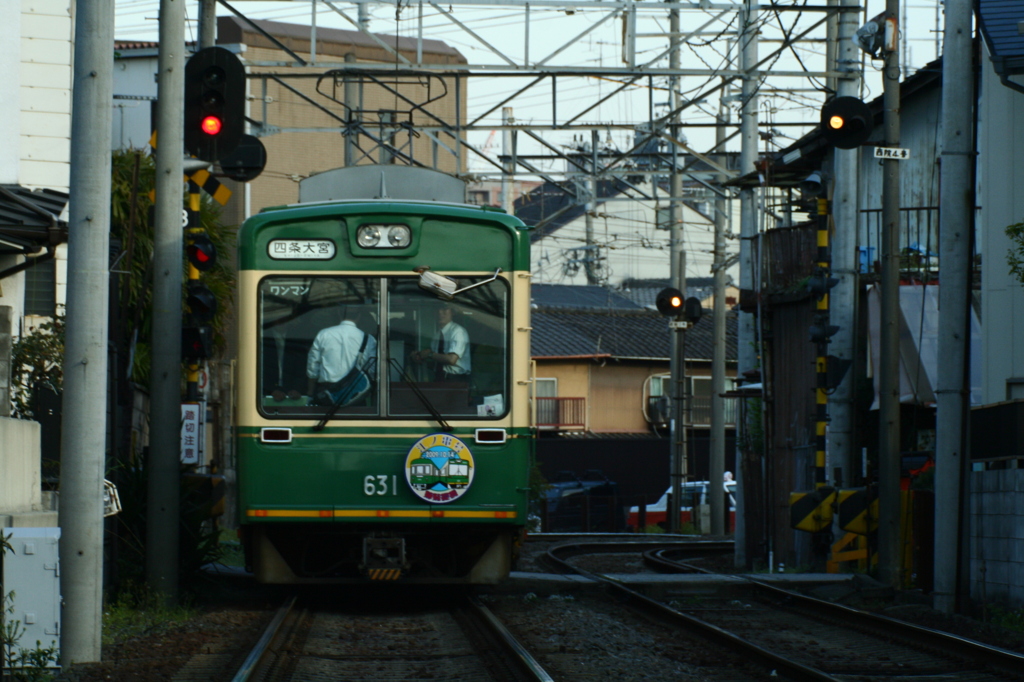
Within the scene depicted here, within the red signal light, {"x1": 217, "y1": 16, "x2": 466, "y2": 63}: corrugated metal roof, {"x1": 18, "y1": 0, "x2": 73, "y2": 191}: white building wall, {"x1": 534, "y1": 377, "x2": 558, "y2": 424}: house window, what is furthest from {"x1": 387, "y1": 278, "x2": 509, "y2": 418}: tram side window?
{"x1": 534, "y1": 377, "x2": 558, "y2": 424}: house window

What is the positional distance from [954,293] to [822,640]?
3.54 metres

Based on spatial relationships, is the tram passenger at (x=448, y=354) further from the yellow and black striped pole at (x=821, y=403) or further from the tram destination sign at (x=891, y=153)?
the yellow and black striped pole at (x=821, y=403)

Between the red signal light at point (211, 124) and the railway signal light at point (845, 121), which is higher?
the railway signal light at point (845, 121)

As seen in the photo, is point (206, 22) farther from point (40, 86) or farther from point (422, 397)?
point (422, 397)

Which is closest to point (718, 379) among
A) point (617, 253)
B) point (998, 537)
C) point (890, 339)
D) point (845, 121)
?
point (890, 339)

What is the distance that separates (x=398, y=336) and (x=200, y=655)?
286 cm

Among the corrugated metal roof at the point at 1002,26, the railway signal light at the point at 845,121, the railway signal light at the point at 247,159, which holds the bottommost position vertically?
the railway signal light at the point at 247,159

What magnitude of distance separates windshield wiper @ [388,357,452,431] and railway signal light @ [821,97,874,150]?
4.69m

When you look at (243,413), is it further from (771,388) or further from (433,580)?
(771,388)

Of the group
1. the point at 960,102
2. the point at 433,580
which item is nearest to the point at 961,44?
the point at 960,102

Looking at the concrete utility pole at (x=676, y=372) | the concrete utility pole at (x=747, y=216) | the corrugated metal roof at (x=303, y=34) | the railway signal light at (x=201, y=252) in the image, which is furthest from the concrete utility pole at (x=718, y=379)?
the railway signal light at (x=201, y=252)

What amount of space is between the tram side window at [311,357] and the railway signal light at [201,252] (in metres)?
2.48

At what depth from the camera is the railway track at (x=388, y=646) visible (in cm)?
739

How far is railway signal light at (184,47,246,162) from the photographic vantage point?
11.0 meters
